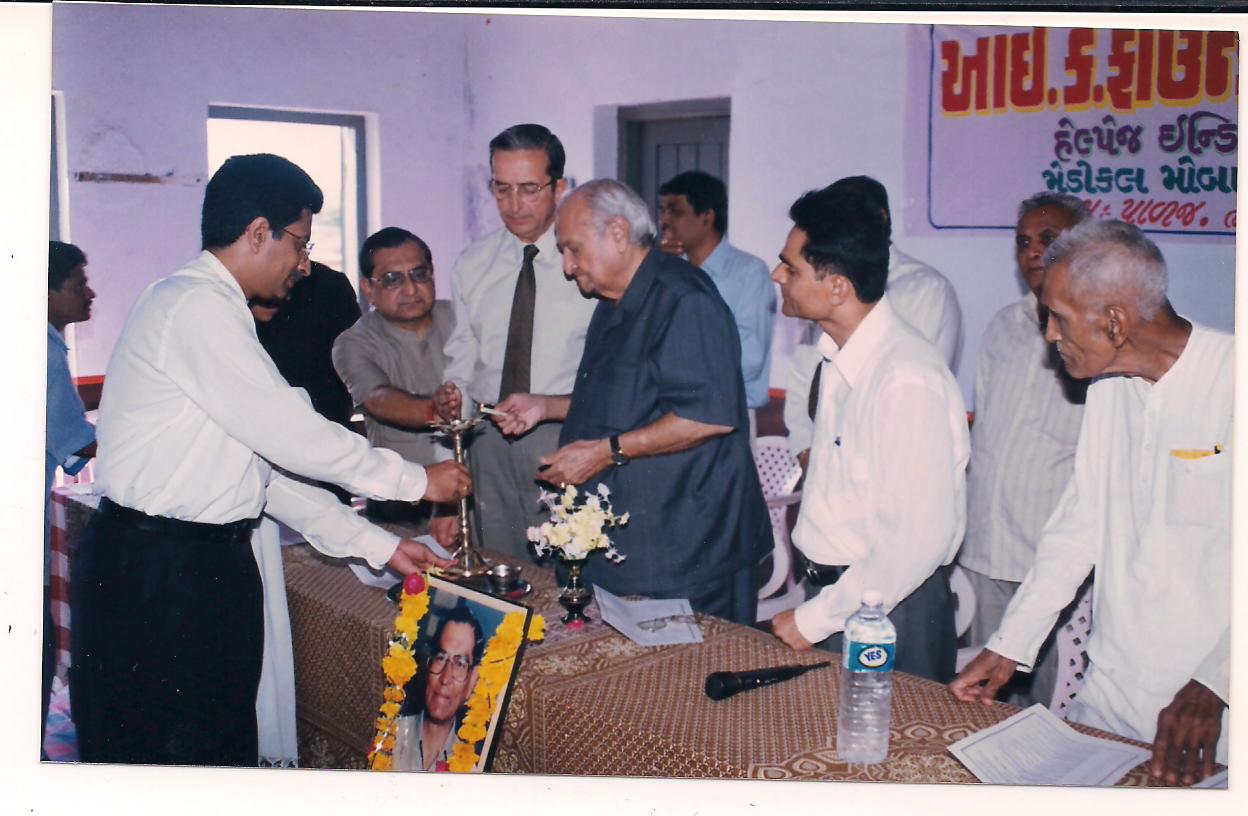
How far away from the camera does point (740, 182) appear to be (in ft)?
10.8

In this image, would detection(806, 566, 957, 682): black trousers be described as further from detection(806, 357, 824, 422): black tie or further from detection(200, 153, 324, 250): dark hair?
detection(200, 153, 324, 250): dark hair

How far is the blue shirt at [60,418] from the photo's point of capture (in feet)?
8.20

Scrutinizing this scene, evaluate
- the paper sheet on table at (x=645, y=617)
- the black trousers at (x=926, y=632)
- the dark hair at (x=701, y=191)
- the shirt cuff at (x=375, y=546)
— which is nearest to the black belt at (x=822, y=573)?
the black trousers at (x=926, y=632)

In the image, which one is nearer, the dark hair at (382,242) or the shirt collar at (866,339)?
the shirt collar at (866,339)

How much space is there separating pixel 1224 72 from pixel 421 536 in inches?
85.3

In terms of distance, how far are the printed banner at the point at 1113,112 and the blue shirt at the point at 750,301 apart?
89 centimetres

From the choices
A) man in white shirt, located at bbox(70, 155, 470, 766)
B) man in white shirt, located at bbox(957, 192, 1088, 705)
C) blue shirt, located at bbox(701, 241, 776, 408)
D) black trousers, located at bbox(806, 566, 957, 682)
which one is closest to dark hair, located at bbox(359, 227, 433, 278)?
man in white shirt, located at bbox(70, 155, 470, 766)

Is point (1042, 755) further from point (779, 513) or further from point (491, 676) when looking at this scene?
point (779, 513)

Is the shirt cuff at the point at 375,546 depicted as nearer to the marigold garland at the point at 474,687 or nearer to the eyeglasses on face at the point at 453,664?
the marigold garland at the point at 474,687

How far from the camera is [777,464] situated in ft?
13.3

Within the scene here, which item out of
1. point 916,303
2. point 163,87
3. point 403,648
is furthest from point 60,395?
point 916,303

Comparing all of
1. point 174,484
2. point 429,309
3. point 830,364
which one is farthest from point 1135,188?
point 174,484

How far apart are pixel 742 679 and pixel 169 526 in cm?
122

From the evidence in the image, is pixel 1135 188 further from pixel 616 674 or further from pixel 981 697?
pixel 616 674
